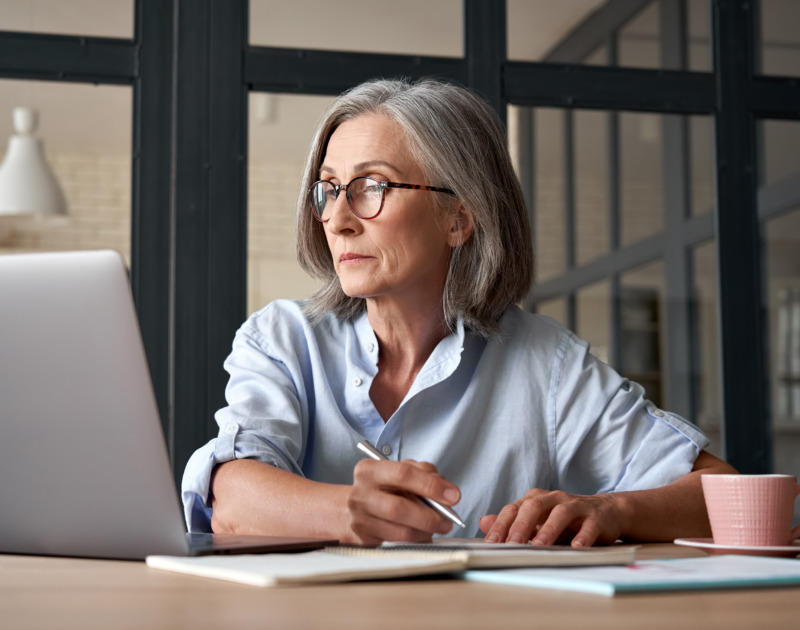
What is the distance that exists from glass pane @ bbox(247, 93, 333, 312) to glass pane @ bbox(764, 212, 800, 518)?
143cm

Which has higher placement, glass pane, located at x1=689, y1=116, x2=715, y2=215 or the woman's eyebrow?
glass pane, located at x1=689, y1=116, x2=715, y2=215

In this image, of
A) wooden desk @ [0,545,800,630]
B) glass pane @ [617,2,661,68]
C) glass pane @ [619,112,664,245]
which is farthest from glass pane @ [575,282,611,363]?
wooden desk @ [0,545,800,630]

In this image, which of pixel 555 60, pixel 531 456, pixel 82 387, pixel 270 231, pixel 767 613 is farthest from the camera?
pixel 555 60

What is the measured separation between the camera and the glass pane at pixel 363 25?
107 inches

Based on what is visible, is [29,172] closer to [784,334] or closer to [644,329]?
[644,329]

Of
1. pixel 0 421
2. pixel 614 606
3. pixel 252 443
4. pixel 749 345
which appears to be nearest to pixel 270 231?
pixel 252 443

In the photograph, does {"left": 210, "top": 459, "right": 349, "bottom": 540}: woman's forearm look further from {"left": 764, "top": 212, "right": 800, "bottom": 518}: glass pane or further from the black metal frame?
{"left": 764, "top": 212, "right": 800, "bottom": 518}: glass pane

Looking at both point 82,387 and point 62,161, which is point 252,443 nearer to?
point 82,387

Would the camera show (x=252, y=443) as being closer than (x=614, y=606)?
No

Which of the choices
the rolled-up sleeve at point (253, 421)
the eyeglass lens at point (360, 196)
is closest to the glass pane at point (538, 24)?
the eyeglass lens at point (360, 196)

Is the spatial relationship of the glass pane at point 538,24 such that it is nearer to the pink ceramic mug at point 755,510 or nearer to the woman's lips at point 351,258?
the woman's lips at point 351,258

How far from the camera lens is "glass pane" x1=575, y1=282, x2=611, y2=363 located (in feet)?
10.3

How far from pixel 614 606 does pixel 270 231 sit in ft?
6.90

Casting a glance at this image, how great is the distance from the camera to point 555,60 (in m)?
2.85
